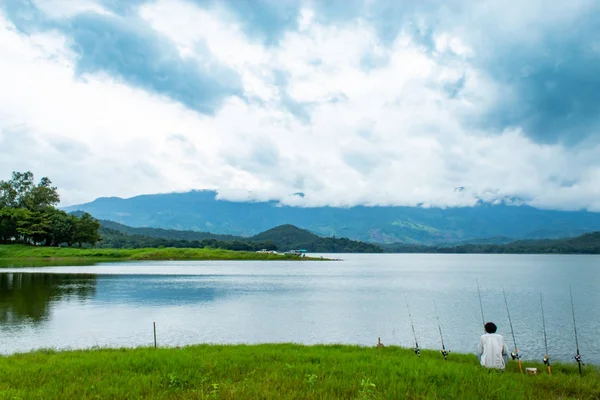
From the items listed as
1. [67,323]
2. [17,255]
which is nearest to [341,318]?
[67,323]

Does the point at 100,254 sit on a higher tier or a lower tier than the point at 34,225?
lower

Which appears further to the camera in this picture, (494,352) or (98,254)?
(98,254)

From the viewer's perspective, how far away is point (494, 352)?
574 inches

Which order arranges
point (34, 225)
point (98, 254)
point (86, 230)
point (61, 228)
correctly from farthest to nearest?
point (98, 254) → point (86, 230) → point (61, 228) → point (34, 225)

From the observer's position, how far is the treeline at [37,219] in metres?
136

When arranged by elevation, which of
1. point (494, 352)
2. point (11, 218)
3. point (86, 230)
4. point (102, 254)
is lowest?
point (494, 352)

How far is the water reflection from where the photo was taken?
34.7 meters

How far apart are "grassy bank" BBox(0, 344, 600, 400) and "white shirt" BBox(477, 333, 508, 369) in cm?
51

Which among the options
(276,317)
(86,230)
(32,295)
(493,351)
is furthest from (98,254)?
(493,351)

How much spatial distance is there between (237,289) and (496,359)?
51.4 meters

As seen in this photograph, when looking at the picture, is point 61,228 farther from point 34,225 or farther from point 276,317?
point 276,317

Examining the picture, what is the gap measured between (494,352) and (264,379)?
7715 millimetres

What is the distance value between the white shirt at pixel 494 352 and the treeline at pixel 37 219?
5814 inches

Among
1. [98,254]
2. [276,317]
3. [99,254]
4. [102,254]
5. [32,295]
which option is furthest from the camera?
[102,254]
